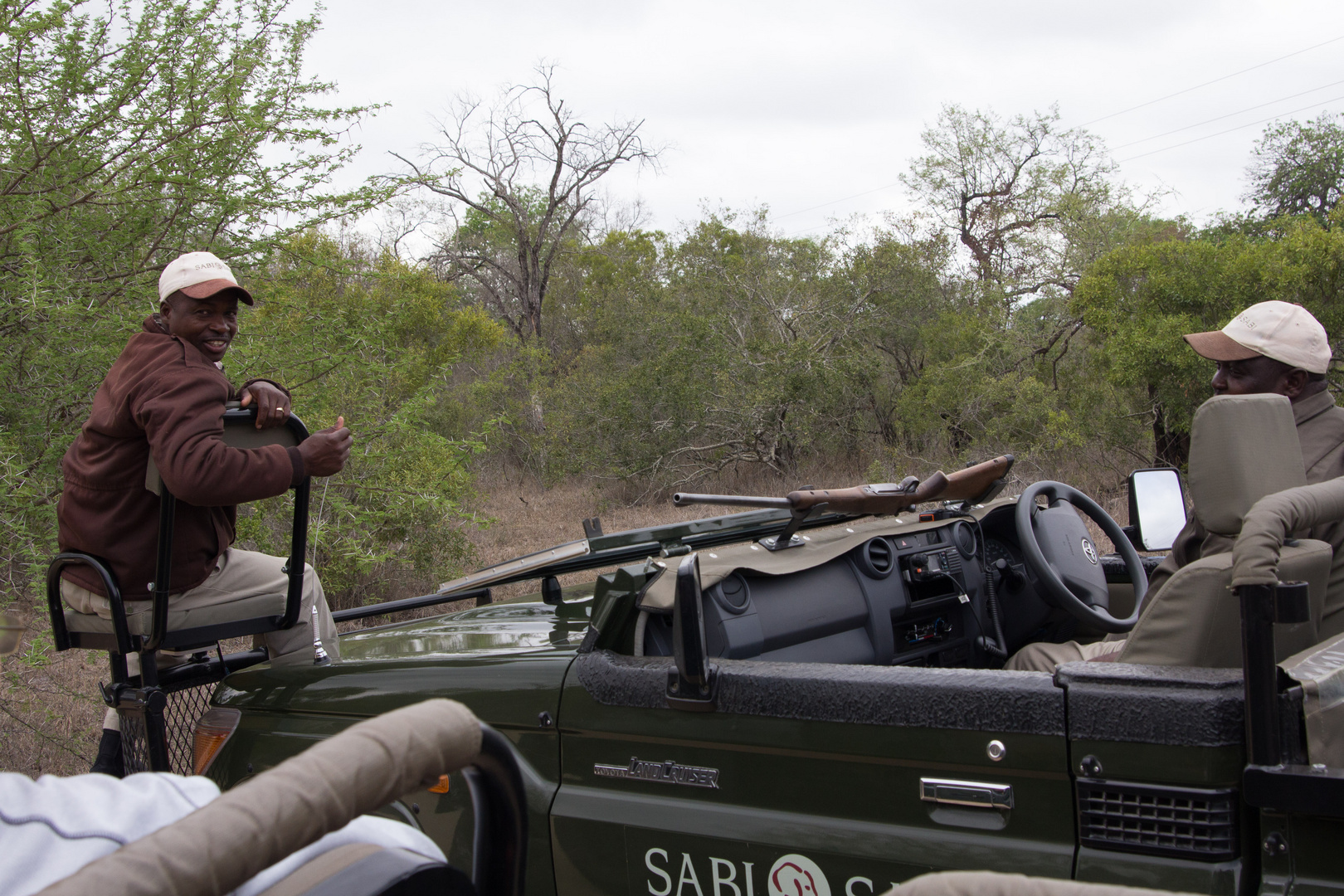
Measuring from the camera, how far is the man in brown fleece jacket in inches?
104

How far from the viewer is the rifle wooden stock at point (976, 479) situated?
2.84 meters

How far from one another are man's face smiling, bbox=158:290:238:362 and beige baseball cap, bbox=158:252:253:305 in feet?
0.08

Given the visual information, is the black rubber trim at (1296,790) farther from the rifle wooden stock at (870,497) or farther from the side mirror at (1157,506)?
the side mirror at (1157,506)

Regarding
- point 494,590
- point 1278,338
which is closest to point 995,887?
point 1278,338

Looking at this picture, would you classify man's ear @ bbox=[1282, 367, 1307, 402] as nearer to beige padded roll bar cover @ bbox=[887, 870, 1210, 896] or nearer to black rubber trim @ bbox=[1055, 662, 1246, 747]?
black rubber trim @ bbox=[1055, 662, 1246, 747]

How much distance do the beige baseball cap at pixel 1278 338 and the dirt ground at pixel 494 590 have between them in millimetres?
3926

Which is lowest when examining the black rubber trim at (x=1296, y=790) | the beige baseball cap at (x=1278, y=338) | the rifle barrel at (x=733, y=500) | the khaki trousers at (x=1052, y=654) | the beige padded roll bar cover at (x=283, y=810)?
the khaki trousers at (x=1052, y=654)

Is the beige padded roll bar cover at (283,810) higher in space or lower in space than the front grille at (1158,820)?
higher

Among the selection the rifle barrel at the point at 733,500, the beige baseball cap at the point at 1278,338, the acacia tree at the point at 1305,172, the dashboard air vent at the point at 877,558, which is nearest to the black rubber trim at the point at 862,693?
the rifle barrel at the point at 733,500

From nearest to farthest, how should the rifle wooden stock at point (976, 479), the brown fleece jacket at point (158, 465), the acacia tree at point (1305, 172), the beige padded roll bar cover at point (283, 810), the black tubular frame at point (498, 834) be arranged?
the beige padded roll bar cover at point (283, 810), the black tubular frame at point (498, 834), the brown fleece jacket at point (158, 465), the rifle wooden stock at point (976, 479), the acacia tree at point (1305, 172)

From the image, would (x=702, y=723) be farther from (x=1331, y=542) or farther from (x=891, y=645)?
(x=1331, y=542)

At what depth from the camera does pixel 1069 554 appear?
109 inches

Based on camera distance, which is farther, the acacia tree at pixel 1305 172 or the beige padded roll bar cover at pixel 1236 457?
the acacia tree at pixel 1305 172

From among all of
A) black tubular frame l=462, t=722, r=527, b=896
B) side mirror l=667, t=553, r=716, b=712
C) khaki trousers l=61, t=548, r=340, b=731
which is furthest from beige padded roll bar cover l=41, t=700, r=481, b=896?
khaki trousers l=61, t=548, r=340, b=731
